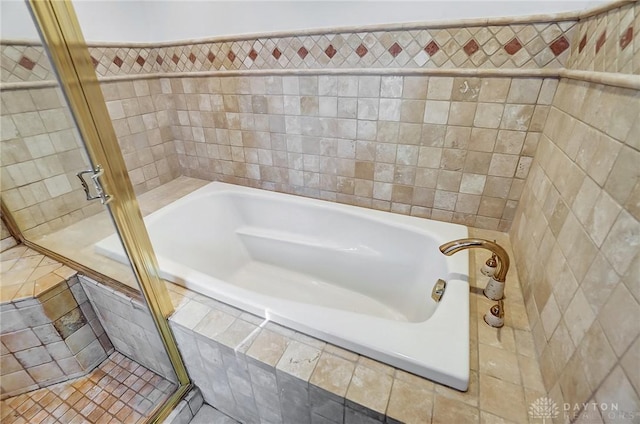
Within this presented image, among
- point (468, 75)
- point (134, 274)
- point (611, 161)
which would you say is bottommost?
point (134, 274)

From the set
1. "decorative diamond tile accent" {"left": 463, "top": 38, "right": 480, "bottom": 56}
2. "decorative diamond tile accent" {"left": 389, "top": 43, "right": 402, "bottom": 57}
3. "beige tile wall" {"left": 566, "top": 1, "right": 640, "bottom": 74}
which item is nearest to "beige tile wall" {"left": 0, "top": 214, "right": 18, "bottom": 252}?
"decorative diamond tile accent" {"left": 389, "top": 43, "right": 402, "bottom": 57}

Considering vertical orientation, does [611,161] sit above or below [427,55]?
below

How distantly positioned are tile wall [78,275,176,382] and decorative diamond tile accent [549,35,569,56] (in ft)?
5.66

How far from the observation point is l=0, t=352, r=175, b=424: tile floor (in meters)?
1.08

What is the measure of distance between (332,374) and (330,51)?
50.9 inches

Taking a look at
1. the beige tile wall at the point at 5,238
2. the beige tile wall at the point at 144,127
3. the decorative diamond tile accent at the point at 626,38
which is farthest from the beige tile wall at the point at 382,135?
the beige tile wall at the point at 5,238

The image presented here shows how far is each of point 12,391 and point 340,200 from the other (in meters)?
1.62

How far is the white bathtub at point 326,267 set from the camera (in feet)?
2.69

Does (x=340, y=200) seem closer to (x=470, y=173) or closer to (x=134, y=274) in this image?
(x=470, y=173)

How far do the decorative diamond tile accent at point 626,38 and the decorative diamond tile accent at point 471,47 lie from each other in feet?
1.52

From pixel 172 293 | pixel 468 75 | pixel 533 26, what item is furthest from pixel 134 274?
pixel 533 26

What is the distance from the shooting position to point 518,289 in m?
1.01

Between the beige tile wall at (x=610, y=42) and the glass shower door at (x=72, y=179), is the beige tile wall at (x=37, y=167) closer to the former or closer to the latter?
the glass shower door at (x=72, y=179)

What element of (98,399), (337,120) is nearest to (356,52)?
(337,120)
